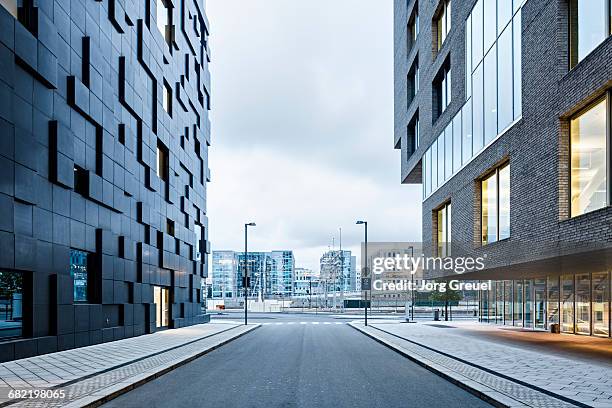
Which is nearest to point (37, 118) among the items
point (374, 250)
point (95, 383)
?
point (95, 383)

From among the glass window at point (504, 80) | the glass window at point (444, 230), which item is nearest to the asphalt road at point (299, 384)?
the glass window at point (504, 80)

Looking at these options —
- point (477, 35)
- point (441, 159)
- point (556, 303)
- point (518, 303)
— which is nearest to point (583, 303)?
point (556, 303)

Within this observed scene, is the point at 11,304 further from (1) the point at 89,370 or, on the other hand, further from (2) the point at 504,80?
(2) the point at 504,80

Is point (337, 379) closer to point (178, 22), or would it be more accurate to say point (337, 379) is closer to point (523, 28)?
point (523, 28)

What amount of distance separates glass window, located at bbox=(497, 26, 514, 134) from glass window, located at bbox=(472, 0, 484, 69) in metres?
2.68

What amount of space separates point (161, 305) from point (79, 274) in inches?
569

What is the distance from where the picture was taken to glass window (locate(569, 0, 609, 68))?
637 inches

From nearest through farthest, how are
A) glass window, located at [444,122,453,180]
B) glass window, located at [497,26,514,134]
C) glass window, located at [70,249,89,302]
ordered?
1. glass window, located at [497,26,514,134]
2. glass window, located at [70,249,89,302]
3. glass window, located at [444,122,453,180]

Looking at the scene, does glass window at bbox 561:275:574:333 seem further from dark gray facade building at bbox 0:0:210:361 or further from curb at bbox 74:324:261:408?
dark gray facade building at bbox 0:0:210:361

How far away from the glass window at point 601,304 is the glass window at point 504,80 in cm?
917

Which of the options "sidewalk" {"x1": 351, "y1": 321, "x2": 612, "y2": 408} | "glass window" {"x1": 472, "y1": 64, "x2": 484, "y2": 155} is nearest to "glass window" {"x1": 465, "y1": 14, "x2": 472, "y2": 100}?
"glass window" {"x1": 472, "y1": 64, "x2": 484, "y2": 155}

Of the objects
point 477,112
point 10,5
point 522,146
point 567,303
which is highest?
point 10,5

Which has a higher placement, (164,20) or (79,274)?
(164,20)

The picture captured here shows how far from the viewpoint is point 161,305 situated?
38.3 m
